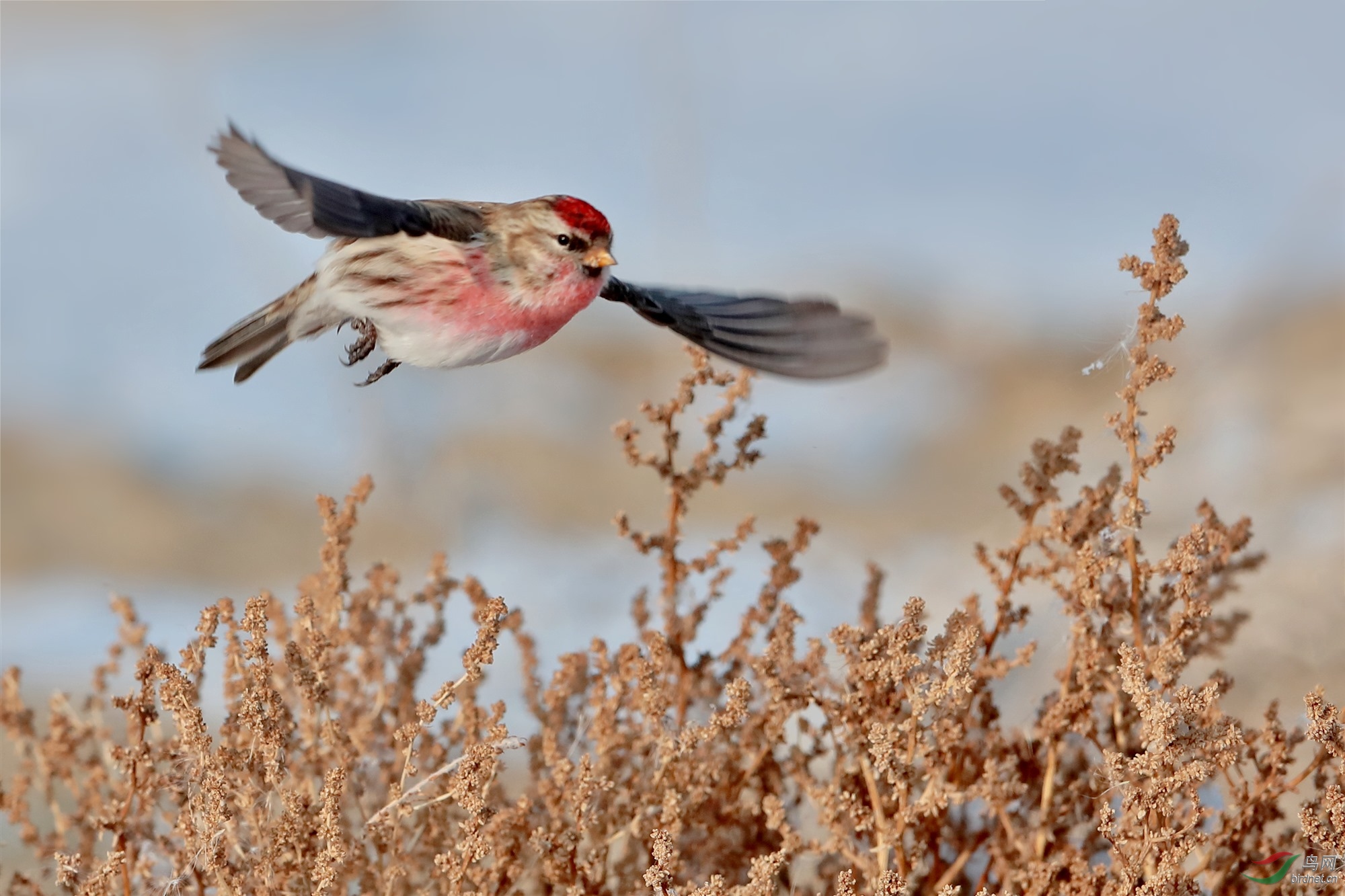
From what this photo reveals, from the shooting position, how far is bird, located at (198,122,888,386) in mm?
561

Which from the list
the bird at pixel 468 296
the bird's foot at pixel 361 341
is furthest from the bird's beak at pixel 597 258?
the bird's foot at pixel 361 341

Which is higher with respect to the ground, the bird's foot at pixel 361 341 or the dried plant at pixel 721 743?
the bird's foot at pixel 361 341

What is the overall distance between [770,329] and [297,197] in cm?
25

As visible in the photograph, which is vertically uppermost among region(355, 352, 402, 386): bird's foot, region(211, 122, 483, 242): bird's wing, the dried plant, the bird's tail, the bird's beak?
the bird's beak

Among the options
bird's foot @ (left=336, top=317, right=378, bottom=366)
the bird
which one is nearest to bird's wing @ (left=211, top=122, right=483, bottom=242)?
the bird

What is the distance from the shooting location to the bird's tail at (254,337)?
617 mm

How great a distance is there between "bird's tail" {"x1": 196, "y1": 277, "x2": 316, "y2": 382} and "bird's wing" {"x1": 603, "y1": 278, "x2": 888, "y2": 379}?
0.47ft

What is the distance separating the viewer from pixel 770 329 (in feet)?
2.10

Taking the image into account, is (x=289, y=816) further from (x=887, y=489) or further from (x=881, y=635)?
(x=887, y=489)

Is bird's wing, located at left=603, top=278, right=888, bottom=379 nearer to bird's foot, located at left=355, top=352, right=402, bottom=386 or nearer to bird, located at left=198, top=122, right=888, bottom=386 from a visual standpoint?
bird, located at left=198, top=122, right=888, bottom=386

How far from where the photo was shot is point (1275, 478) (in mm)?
1566

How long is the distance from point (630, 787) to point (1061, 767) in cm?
26

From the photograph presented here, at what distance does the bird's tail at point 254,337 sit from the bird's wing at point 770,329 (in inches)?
5.7

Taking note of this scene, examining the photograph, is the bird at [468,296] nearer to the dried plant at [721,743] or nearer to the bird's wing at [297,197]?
the bird's wing at [297,197]
